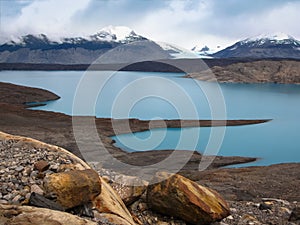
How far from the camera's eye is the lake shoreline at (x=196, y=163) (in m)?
15.9

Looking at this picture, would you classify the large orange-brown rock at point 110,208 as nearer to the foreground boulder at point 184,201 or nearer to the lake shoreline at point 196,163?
the foreground boulder at point 184,201

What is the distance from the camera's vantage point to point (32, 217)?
4797 mm

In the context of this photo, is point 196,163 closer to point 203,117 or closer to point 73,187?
point 73,187

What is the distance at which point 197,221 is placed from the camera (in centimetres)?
772

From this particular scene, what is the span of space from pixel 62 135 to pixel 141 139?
7399mm

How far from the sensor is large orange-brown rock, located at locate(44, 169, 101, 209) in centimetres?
604

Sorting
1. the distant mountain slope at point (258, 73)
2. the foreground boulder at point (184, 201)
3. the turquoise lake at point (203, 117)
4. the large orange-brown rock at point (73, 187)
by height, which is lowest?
the turquoise lake at point (203, 117)

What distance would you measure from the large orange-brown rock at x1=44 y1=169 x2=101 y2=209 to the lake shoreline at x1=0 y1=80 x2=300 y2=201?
8880 millimetres

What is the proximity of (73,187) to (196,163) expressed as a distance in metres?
19.1

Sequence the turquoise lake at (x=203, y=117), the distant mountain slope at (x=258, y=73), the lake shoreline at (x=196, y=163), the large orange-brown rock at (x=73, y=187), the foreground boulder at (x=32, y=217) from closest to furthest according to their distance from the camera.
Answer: the foreground boulder at (x=32, y=217), the large orange-brown rock at (x=73, y=187), the lake shoreline at (x=196, y=163), the turquoise lake at (x=203, y=117), the distant mountain slope at (x=258, y=73)

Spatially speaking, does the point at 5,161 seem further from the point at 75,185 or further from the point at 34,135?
the point at 34,135

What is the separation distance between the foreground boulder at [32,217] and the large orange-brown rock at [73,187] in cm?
100

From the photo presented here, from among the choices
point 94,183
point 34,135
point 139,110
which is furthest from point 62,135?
point 94,183

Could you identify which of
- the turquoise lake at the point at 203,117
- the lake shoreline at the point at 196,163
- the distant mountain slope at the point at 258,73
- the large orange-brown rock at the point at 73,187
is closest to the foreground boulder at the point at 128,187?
the large orange-brown rock at the point at 73,187
